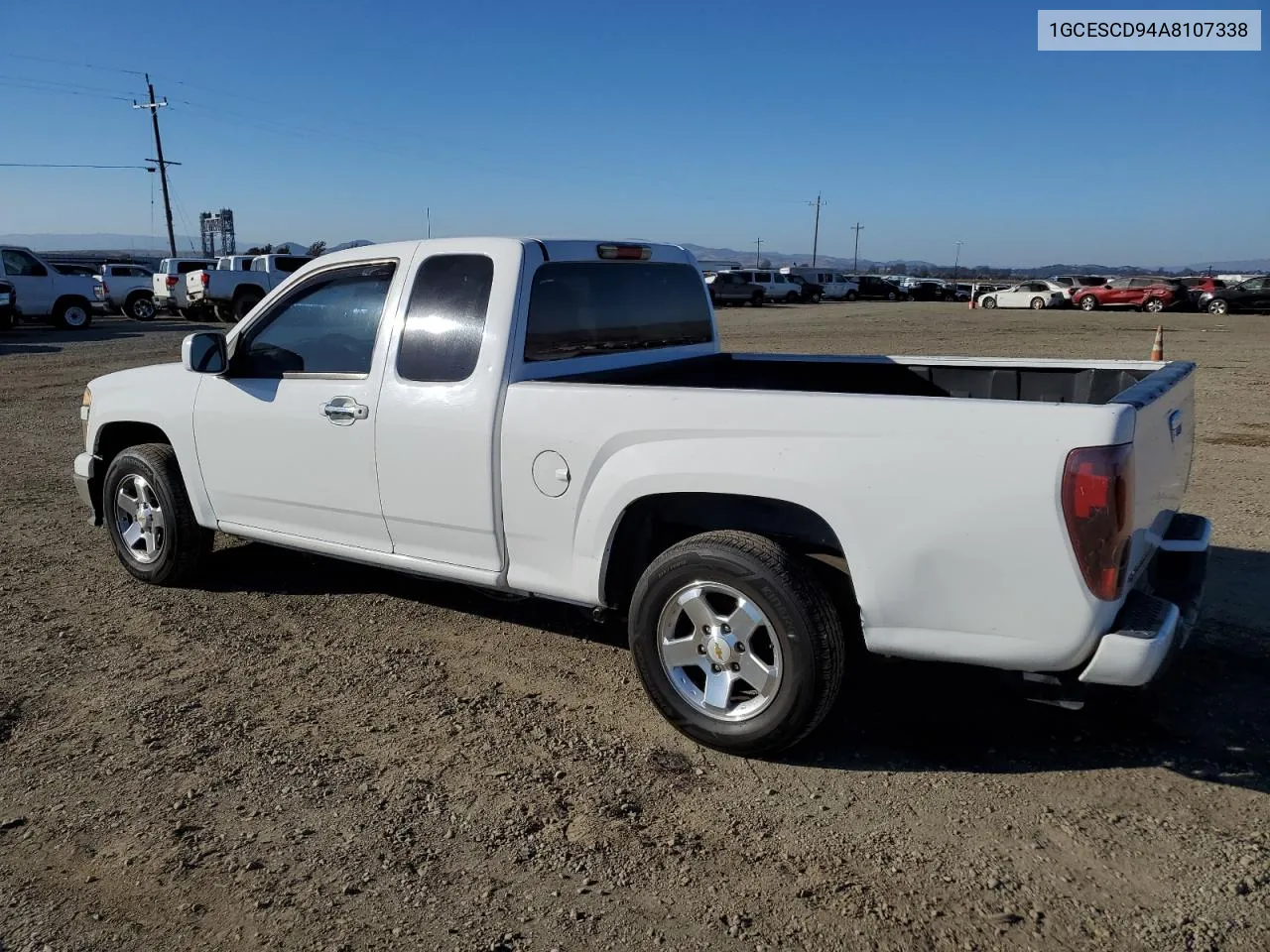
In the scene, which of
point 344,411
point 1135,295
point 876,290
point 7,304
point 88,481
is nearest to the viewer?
point 344,411

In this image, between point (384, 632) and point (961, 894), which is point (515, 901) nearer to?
point (961, 894)

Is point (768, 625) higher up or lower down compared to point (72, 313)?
lower down

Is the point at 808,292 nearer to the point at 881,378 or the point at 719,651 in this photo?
the point at 881,378

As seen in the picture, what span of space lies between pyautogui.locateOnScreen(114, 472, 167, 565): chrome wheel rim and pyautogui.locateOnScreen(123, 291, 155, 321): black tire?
29.0 metres

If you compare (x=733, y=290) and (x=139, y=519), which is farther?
(x=733, y=290)

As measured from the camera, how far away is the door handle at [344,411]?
14.6ft

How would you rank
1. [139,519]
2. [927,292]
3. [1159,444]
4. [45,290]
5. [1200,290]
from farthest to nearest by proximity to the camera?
1. [927,292]
2. [1200,290]
3. [45,290]
4. [139,519]
5. [1159,444]

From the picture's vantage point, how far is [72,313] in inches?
1009

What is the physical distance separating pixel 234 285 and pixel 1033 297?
113ft

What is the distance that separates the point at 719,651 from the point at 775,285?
48242 mm

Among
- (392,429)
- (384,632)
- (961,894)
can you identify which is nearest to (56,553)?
(384,632)

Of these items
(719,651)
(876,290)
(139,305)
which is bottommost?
(876,290)

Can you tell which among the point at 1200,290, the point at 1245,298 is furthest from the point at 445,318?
the point at 1200,290

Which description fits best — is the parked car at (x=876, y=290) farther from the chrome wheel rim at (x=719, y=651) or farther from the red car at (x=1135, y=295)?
the chrome wheel rim at (x=719, y=651)
